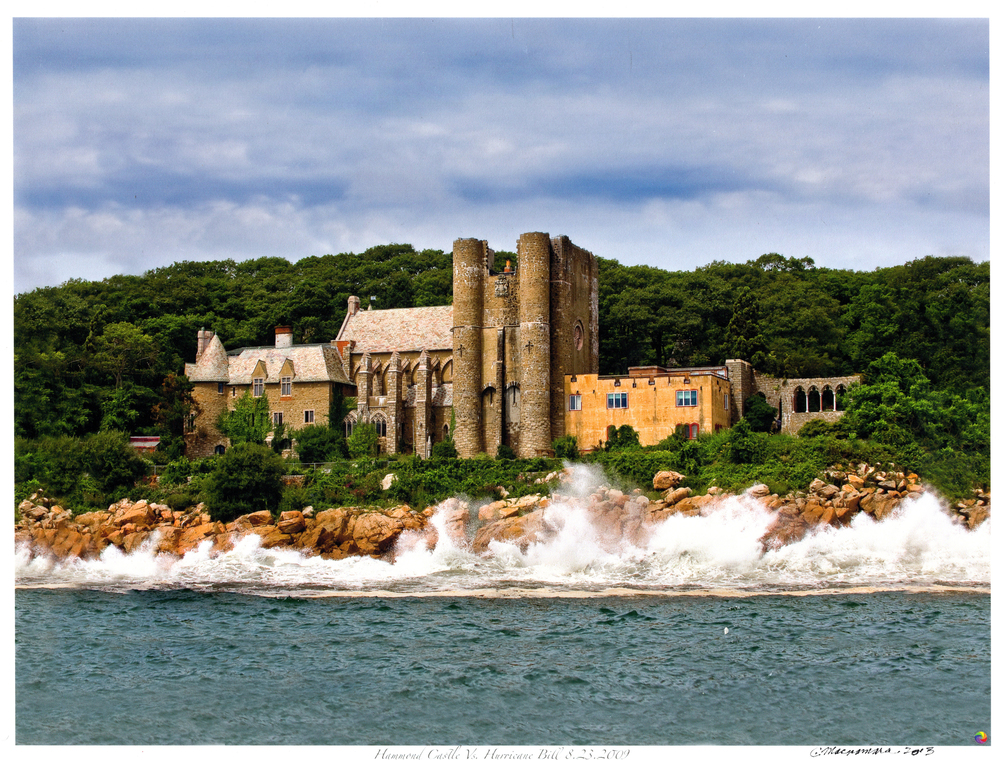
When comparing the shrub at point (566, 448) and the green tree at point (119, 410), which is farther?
the green tree at point (119, 410)

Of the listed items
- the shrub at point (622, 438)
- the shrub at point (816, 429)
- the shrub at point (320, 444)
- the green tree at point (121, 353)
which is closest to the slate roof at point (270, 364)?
the green tree at point (121, 353)

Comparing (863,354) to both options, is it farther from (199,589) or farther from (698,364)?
(199,589)

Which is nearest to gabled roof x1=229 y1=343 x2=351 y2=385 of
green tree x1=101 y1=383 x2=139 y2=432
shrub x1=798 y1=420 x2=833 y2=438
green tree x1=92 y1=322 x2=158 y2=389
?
green tree x1=92 y1=322 x2=158 y2=389

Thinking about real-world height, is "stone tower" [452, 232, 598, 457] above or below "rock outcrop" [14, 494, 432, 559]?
above

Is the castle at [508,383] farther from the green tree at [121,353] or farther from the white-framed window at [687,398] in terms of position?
the green tree at [121,353]

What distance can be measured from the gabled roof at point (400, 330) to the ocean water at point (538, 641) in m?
19.0

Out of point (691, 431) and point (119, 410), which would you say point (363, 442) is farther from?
Result: point (691, 431)

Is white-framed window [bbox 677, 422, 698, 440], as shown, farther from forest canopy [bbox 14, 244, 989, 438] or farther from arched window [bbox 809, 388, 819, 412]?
forest canopy [bbox 14, 244, 989, 438]

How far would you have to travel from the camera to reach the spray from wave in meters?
37.4

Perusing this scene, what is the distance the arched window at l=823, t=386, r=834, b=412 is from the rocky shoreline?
28.5ft

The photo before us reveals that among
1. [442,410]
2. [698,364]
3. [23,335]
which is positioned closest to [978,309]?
[698,364]

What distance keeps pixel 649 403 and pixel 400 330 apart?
16.1 m

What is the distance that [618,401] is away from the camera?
175 feet

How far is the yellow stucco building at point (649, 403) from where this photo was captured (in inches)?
2050
